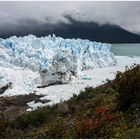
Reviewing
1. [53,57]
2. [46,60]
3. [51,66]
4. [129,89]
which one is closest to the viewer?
[129,89]

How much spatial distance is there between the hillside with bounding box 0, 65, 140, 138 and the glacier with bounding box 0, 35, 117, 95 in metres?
19.0

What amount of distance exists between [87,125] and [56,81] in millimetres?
30021

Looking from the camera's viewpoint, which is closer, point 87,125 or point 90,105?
point 87,125

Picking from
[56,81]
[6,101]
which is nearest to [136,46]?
[56,81]

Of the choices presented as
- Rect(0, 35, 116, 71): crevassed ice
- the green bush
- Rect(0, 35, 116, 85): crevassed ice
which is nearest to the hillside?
the green bush

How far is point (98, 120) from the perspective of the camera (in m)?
7.92

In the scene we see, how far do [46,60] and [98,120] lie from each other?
3429cm

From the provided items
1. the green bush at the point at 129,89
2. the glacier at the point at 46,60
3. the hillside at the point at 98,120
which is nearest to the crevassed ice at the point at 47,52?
the glacier at the point at 46,60

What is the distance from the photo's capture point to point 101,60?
55.5 meters

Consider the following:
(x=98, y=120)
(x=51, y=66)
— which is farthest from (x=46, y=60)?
(x=98, y=120)

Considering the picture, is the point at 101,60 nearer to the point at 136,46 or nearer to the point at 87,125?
the point at 87,125

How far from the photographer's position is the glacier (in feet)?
122

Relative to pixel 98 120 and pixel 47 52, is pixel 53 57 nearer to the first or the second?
pixel 47 52

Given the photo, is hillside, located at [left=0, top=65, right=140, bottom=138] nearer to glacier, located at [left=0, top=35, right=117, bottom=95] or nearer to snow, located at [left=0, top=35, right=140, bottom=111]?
snow, located at [left=0, top=35, right=140, bottom=111]
